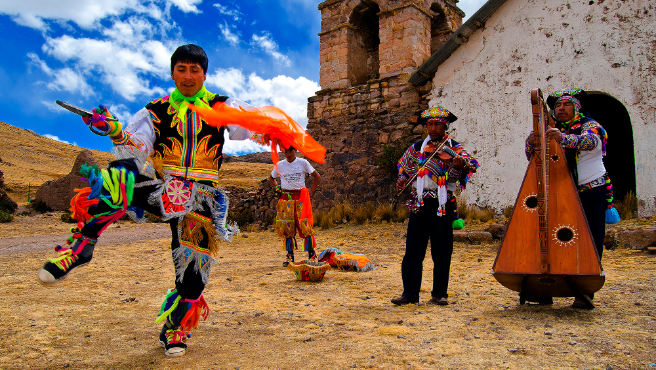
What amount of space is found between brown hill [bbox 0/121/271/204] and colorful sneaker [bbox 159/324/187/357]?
27917mm

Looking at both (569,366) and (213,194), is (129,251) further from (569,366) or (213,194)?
(569,366)

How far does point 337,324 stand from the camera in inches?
143

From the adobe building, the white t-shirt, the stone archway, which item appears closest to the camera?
the white t-shirt

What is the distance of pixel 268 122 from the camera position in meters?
3.19

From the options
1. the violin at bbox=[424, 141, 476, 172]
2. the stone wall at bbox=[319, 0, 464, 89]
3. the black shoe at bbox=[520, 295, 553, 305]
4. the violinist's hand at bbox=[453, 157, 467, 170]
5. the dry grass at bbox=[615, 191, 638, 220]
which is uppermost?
the stone wall at bbox=[319, 0, 464, 89]

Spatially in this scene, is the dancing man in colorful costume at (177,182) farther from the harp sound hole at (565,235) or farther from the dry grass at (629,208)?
the dry grass at (629,208)

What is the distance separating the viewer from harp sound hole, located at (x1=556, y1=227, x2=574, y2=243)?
362 cm

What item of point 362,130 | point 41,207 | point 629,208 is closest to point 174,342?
point 629,208

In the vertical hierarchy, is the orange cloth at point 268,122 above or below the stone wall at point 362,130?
below

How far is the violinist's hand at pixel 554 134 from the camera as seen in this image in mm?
3629

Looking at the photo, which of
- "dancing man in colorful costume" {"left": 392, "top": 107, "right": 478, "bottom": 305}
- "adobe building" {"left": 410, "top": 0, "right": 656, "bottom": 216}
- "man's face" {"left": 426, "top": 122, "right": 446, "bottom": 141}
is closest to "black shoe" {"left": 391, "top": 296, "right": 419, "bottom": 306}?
"dancing man in colorful costume" {"left": 392, "top": 107, "right": 478, "bottom": 305}

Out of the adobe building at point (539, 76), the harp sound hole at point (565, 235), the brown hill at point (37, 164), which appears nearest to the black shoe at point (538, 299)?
the harp sound hole at point (565, 235)

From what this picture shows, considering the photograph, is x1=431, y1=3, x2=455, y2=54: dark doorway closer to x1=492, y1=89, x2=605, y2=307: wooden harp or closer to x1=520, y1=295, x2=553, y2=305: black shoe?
x1=492, y1=89, x2=605, y2=307: wooden harp

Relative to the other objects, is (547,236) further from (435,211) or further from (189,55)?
(189,55)
